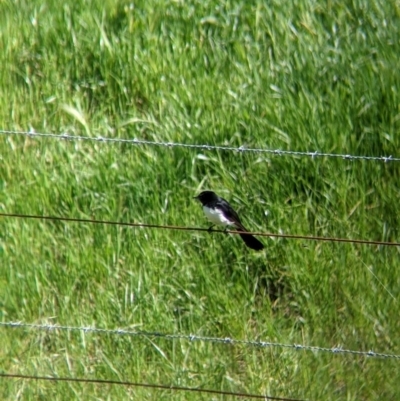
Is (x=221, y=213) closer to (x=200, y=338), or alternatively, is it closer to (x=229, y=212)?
(x=229, y=212)

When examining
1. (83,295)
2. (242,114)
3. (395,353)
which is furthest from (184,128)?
(395,353)

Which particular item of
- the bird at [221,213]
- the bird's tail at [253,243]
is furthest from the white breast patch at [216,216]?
the bird's tail at [253,243]

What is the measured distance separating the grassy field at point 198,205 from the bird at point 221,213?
49 cm

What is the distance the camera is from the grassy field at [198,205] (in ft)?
20.9

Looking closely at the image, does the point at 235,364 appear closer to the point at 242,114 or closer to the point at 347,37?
the point at 242,114

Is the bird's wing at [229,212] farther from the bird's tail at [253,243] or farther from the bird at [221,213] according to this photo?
the bird's tail at [253,243]

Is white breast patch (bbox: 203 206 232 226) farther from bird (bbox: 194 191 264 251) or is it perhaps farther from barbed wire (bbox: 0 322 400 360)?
barbed wire (bbox: 0 322 400 360)

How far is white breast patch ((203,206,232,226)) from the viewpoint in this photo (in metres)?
6.21

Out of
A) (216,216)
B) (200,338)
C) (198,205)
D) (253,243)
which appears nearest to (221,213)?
(216,216)

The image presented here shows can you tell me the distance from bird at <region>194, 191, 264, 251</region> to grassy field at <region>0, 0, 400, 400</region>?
485 millimetres

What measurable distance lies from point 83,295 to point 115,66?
2.09 m

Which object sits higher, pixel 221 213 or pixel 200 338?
pixel 221 213

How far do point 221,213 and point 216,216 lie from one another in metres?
0.04

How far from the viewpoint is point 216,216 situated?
6.23 meters
